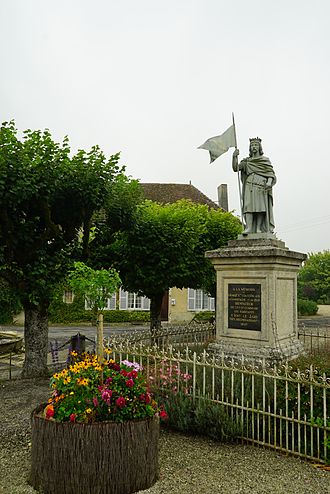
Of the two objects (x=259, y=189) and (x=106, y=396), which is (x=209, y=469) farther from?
(x=259, y=189)

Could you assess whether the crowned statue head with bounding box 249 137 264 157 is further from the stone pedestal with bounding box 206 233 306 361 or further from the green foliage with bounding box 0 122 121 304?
the green foliage with bounding box 0 122 121 304

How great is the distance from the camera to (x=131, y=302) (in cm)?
2655

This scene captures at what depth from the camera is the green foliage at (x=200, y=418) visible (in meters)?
5.06

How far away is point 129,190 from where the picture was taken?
11.2 meters

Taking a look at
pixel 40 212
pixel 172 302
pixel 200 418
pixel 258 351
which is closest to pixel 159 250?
pixel 40 212

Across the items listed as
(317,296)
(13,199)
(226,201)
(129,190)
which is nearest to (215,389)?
(13,199)

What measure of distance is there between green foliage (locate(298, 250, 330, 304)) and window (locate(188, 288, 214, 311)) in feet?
46.5

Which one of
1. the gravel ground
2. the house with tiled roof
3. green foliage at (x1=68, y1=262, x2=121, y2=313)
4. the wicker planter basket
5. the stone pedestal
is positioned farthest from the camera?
the house with tiled roof

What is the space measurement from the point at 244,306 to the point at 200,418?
3050 millimetres

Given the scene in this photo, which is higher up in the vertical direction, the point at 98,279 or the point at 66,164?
the point at 66,164

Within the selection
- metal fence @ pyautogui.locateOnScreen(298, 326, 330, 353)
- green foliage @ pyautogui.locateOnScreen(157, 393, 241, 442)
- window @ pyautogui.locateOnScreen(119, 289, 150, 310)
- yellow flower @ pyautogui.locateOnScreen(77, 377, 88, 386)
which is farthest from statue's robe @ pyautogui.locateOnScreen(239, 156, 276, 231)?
window @ pyautogui.locateOnScreen(119, 289, 150, 310)

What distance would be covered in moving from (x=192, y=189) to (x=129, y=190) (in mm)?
18146

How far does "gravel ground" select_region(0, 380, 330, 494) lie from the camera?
3.89m

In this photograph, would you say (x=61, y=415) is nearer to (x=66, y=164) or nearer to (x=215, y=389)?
(x=215, y=389)
